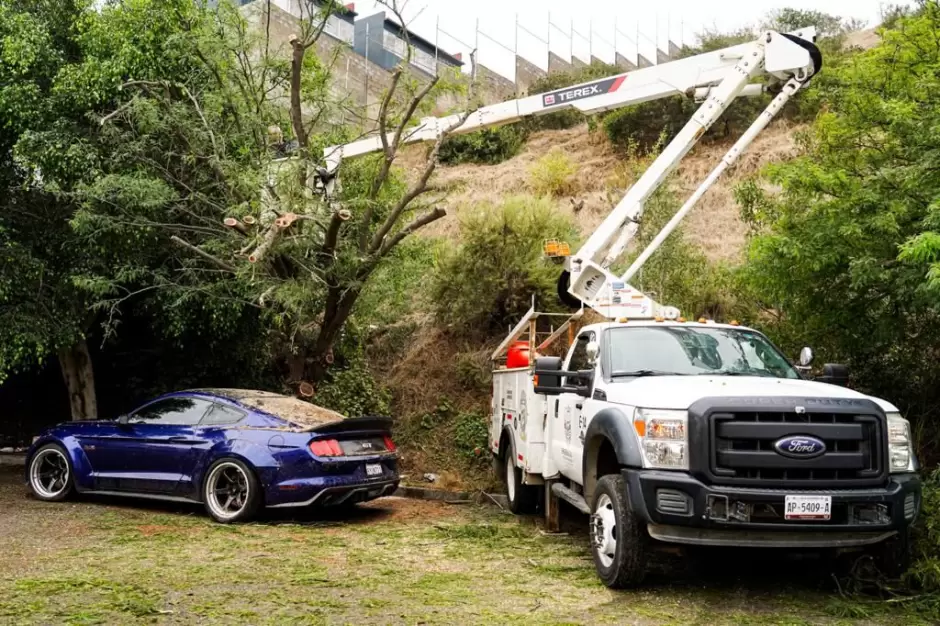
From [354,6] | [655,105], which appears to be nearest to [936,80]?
[655,105]

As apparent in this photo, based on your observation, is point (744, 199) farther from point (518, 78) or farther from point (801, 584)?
point (518, 78)

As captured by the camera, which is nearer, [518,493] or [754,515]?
[754,515]

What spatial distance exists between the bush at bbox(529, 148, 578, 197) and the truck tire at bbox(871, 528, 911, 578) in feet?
74.8

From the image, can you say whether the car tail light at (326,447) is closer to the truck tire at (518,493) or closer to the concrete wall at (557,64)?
the truck tire at (518,493)

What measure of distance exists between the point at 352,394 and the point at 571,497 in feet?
23.5

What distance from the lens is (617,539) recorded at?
6164mm

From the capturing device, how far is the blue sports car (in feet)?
29.5

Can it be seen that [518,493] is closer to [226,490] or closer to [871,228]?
[226,490]

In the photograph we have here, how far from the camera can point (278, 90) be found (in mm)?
14008

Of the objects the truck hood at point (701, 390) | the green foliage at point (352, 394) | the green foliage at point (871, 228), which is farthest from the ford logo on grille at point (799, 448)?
the green foliage at point (352, 394)

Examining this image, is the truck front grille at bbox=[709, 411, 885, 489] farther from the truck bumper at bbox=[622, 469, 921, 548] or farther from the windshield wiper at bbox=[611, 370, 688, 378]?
the windshield wiper at bbox=[611, 370, 688, 378]

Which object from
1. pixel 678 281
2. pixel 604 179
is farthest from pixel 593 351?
pixel 604 179

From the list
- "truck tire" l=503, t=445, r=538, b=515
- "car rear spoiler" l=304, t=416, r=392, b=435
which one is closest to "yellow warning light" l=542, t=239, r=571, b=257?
"truck tire" l=503, t=445, r=538, b=515

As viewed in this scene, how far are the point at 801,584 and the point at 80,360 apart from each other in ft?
37.1
